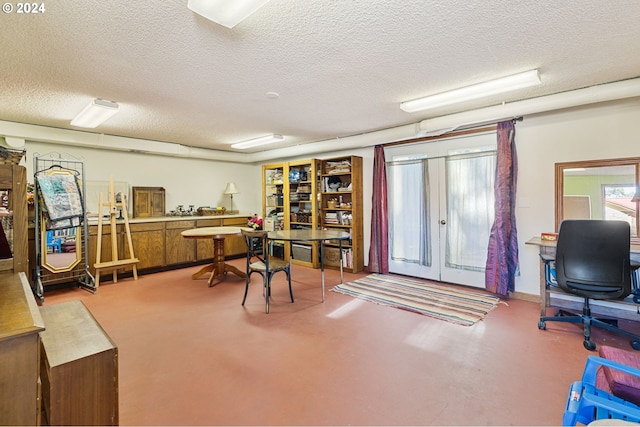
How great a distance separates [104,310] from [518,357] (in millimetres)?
4241

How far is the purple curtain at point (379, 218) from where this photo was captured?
16.2 ft

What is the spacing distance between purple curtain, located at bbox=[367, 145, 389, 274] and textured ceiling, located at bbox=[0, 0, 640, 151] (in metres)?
1.46

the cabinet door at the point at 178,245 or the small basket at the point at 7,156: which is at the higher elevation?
the small basket at the point at 7,156

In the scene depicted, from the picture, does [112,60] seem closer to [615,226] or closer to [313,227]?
[313,227]

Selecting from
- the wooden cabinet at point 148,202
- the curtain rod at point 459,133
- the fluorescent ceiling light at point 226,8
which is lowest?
the wooden cabinet at point 148,202

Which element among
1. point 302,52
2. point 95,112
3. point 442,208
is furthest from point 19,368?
point 442,208

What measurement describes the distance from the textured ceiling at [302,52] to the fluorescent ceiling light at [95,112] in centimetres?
8

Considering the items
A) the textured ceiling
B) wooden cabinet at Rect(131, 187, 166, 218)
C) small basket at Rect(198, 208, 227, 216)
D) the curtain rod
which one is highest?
the textured ceiling

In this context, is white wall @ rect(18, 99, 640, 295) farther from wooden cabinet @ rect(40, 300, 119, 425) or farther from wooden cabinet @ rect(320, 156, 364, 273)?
wooden cabinet @ rect(40, 300, 119, 425)

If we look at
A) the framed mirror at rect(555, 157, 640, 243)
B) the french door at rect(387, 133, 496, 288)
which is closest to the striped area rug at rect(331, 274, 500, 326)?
the french door at rect(387, 133, 496, 288)

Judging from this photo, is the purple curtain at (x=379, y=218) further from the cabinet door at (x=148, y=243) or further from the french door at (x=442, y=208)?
the cabinet door at (x=148, y=243)

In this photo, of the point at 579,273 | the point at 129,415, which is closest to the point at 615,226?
the point at 579,273

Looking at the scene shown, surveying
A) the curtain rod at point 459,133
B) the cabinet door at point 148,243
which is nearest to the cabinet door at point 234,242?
the cabinet door at point 148,243

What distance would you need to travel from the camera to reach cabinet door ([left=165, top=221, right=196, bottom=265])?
5.36 m
